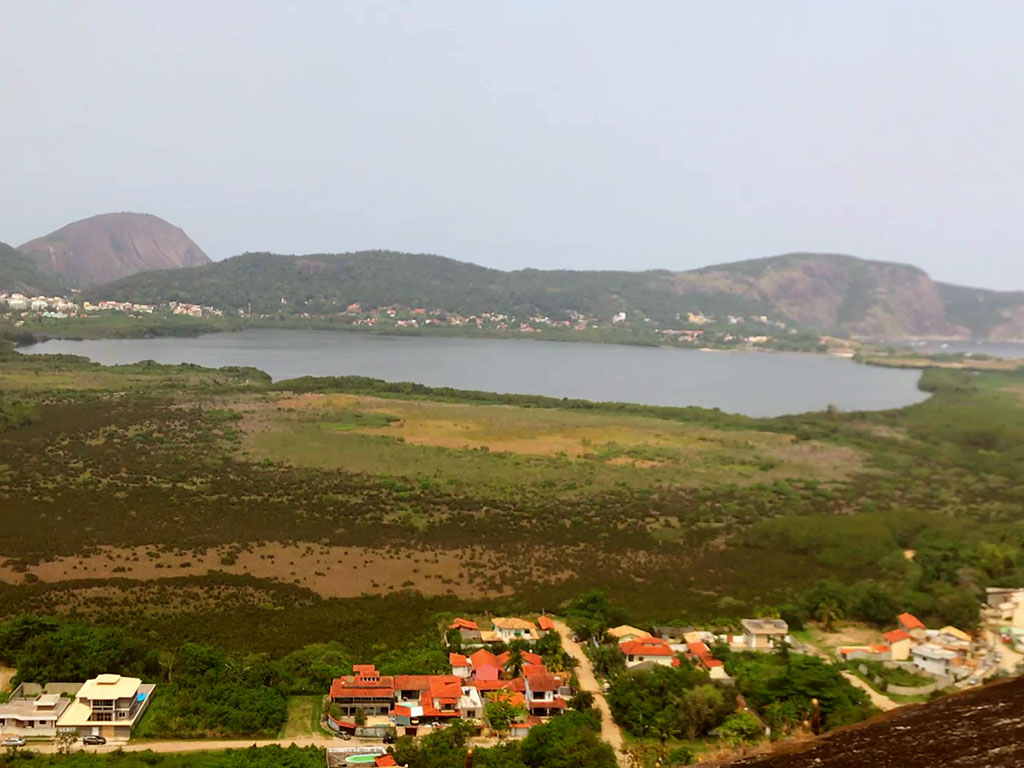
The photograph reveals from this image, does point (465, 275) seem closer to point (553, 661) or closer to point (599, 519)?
point (599, 519)

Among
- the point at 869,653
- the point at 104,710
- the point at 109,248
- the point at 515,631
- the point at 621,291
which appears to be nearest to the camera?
the point at 104,710

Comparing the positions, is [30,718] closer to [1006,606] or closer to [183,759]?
[183,759]

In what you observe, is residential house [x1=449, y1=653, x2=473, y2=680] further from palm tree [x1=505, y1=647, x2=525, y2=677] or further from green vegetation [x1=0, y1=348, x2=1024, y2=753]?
palm tree [x1=505, y1=647, x2=525, y2=677]

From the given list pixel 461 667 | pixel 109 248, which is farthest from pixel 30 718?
pixel 109 248

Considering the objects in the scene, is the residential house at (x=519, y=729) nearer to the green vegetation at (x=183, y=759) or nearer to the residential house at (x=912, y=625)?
the green vegetation at (x=183, y=759)

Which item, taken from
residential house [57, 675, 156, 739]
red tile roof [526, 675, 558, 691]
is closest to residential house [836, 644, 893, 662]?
red tile roof [526, 675, 558, 691]

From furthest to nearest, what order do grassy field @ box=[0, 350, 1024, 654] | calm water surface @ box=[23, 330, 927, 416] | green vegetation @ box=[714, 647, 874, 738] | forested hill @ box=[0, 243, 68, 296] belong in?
forested hill @ box=[0, 243, 68, 296] < calm water surface @ box=[23, 330, 927, 416] < grassy field @ box=[0, 350, 1024, 654] < green vegetation @ box=[714, 647, 874, 738]

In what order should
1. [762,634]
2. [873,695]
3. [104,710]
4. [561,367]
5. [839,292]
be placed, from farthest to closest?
[839,292], [561,367], [762,634], [873,695], [104,710]
